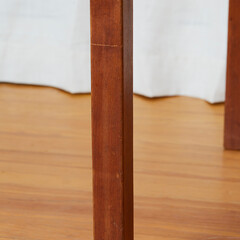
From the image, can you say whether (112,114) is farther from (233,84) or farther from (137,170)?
(233,84)

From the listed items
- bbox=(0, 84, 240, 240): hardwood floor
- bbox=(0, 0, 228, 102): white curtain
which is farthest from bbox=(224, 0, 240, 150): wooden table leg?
bbox=(0, 0, 228, 102): white curtain

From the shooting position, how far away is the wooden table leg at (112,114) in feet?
2.24

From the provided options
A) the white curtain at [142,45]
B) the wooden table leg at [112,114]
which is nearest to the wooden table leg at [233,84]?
the white curtain at [142,45]

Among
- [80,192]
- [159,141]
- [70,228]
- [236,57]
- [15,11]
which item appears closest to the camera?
[70,228]

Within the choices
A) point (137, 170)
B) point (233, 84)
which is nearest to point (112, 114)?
point (137, 170)

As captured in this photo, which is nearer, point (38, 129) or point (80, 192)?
point (80, 192)

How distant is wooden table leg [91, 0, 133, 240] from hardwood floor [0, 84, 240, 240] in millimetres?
234

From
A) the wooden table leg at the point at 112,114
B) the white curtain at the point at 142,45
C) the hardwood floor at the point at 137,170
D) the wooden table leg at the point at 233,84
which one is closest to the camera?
the wooden table leg at the point at 112,114

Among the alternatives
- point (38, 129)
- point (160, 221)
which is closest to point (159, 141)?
point (38, 129)

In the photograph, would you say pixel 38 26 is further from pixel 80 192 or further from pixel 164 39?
pixel 80 192

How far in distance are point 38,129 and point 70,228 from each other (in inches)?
20.4

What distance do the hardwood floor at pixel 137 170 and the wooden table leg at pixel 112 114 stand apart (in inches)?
9.2

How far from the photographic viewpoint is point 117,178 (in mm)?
718

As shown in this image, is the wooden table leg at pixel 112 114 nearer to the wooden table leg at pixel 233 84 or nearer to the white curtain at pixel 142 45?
the wooden table leg at pixel 233 84
